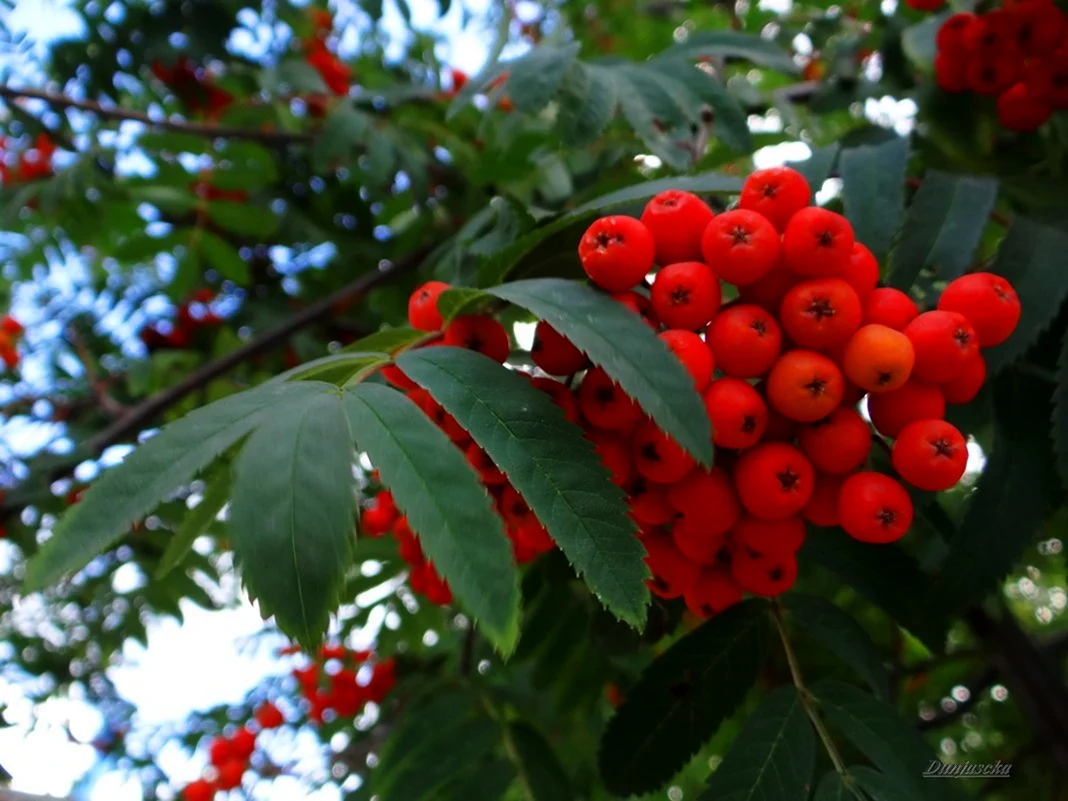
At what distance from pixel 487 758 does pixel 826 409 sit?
3.83 ft

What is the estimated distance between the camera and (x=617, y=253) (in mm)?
A: 843

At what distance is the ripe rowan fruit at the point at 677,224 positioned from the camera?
91cm

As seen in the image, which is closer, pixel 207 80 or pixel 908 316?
pixel 908 316

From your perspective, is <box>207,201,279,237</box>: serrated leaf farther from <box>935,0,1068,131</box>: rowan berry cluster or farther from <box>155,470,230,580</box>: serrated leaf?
<box>935,0,1068,131</box>: rowan berry cluster

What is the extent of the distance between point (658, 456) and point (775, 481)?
128 mm

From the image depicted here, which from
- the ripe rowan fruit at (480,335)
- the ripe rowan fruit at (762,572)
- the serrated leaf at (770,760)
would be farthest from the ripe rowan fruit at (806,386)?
the serrated leaf at (770,760)

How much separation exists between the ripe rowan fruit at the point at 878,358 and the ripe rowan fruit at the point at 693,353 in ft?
0.54

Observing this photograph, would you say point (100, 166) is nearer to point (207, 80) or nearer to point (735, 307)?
point (207, 80)

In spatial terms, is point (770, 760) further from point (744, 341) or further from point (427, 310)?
point (427, 310)

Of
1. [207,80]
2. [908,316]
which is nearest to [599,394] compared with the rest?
[908,316]

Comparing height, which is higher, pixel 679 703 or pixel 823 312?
pixel 823 312

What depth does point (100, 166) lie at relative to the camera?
259 centimetres

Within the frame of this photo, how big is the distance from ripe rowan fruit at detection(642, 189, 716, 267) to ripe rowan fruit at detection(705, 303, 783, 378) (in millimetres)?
100

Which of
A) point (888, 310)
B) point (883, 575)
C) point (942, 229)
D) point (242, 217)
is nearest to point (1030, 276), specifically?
point (942, 229)
